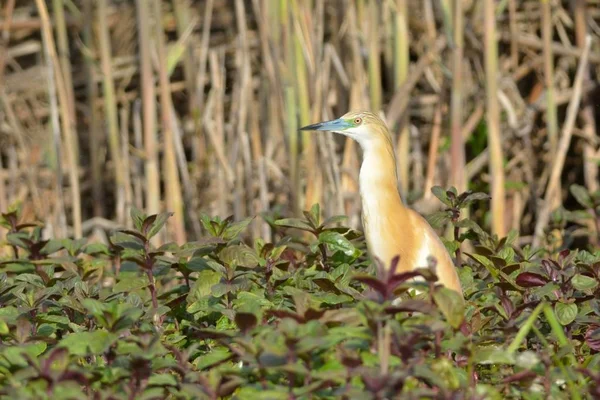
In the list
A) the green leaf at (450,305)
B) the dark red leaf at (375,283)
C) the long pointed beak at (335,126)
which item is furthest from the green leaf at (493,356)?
the long pointed beak at (335,126)

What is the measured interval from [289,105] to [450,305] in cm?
293

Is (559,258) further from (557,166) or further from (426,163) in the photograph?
(426,163)

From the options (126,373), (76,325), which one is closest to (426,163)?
(76,325)

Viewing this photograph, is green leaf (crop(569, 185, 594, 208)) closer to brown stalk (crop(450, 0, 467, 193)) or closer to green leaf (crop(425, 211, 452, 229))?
brown stalk (crop(450, 0, 467, 193))

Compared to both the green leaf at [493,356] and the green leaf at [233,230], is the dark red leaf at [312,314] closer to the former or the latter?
the green leaf at [493,356]

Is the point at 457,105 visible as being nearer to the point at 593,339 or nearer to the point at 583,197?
the point at 583,197

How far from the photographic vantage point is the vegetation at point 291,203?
2.37m

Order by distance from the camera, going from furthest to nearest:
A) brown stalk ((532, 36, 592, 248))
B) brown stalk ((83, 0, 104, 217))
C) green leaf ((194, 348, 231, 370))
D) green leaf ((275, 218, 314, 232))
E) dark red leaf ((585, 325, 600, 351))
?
brown stalk ((83, 0, 104, 217))
brown stalk ((532, 36, 592, 248))
green leaf ((275, 218, 314, 232))
dark red leaf ((585, 325, 600, 351))
green leaf ((194, 348, 231, 370))

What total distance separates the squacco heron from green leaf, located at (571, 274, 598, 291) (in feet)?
1.03

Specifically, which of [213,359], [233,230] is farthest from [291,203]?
[213,359]

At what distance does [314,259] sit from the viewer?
349 cm

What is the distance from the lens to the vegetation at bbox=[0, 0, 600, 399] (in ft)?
7.79

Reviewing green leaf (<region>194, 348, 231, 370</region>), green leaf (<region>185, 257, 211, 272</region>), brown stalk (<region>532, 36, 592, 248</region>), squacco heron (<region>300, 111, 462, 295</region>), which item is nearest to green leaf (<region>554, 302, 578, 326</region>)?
squacco heron (<region>300, 111, 462, 295</region>)

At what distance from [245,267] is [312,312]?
759 millimetres
